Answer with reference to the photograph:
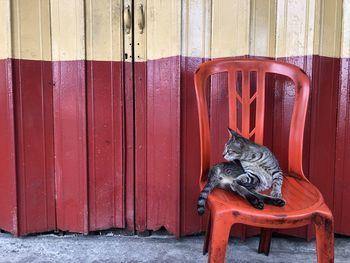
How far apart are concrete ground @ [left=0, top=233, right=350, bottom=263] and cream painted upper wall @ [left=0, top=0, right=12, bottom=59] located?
43.1 inches

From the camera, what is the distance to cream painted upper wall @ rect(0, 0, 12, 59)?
195 cm

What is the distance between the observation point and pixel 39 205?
212 cm

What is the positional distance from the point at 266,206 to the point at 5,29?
1659mm

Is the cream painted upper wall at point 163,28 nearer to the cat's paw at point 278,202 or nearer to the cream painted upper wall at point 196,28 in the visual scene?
the cream painted upper wall at point 196,28

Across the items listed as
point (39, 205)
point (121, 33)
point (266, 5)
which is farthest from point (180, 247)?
point (266, 5)

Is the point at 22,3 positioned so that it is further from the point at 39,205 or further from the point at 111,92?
the point at 39,205

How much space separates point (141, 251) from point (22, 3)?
1.54 metres

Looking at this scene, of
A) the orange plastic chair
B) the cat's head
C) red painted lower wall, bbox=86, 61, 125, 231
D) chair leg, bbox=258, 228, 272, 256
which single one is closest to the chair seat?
the orange plastic chair

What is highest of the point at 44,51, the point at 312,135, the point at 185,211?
the point at 44,51

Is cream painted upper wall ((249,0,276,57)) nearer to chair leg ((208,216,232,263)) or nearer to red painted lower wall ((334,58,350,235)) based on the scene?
red painted lower wall ((334,58,350,235))

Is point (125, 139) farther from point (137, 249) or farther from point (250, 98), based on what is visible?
point (250, 98)

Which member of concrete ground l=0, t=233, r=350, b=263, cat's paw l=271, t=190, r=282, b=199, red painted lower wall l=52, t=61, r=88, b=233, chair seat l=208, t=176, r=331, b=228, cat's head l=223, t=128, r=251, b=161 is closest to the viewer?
chair seat l=208, t=176, r=331, b=228

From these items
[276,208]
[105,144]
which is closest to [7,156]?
[105,144]

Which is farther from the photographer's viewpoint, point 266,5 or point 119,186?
point 119,186
